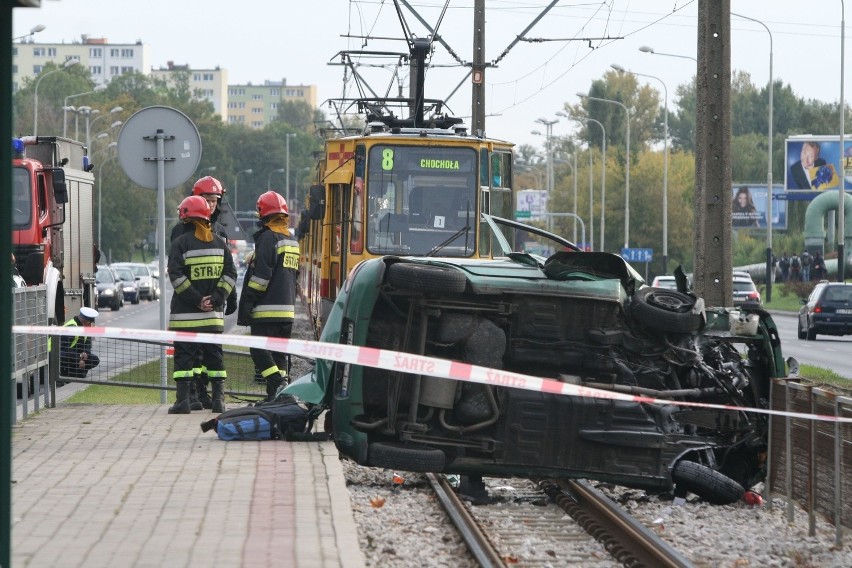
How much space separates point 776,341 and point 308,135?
578ft

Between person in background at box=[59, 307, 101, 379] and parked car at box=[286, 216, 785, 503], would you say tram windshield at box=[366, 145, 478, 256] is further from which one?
parked car at box=[286, 216, 785, 503]

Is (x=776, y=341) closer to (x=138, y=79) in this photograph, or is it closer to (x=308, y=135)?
(x=138, y=79)

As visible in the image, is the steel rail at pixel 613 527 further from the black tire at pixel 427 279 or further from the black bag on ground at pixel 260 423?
the black bag on ground at pixel 260 423

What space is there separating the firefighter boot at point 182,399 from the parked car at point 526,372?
12.5 ft

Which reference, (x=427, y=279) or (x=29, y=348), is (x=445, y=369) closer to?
(x=427, y=279)

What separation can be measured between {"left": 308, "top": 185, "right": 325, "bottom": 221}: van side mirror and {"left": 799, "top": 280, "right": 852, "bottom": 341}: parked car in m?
21.1

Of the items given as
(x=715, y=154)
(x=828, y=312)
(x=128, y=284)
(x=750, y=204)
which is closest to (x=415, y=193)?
(x=715, y=154)

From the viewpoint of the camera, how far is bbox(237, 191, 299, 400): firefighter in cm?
1347

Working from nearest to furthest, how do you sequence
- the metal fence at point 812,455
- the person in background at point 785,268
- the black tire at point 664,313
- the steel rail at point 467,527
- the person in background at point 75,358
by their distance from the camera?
the steel rail at point 467,527
the metal fence at point 812,455
the black tire at point 664,313
the person in background at point 75,358
the person in background at point 785,268

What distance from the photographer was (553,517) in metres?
9.78

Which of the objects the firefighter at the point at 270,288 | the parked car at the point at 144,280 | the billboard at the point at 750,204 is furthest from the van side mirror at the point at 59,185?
the billboard at the point at 750,204

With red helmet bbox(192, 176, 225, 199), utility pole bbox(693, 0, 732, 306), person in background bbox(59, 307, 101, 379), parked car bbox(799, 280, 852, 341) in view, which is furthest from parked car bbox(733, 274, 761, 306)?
red helmet bbox(192, 176, 225, 199)

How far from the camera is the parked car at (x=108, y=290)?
5306 cm

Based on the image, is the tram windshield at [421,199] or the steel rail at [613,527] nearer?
the steel rail at [613,527]
